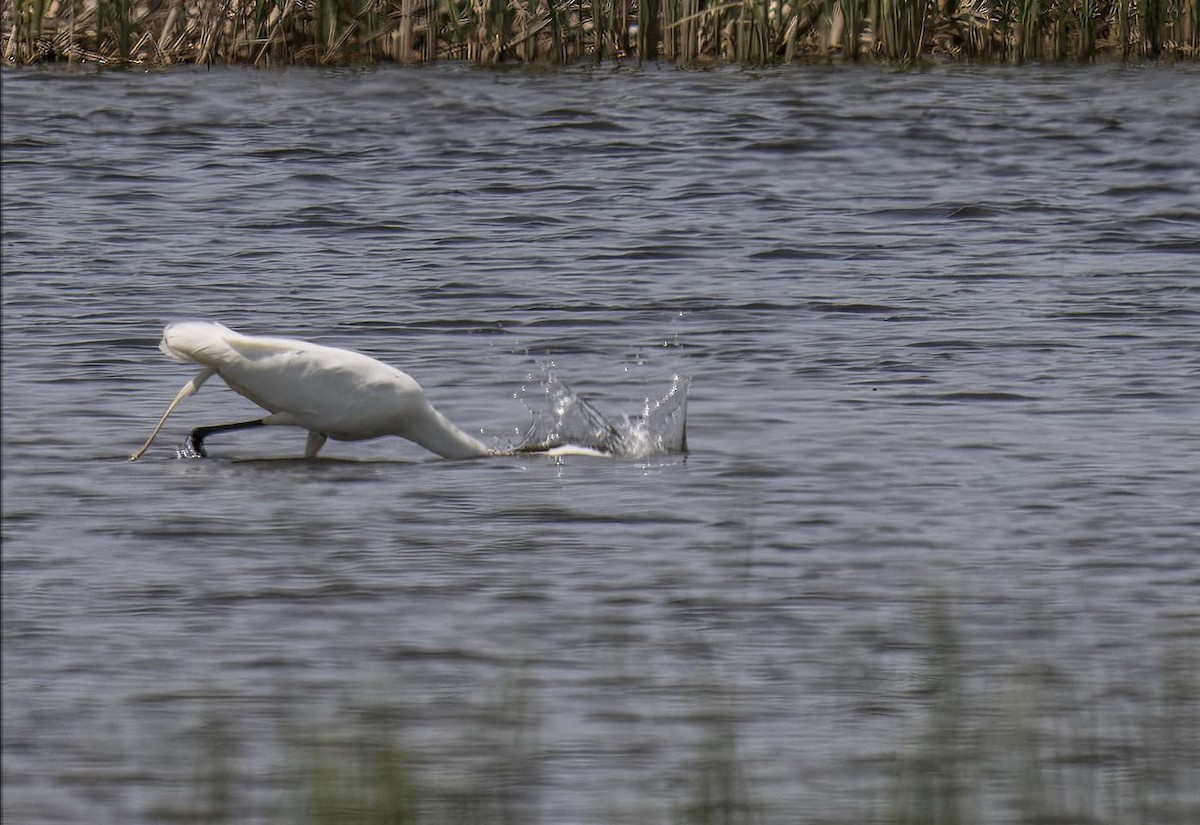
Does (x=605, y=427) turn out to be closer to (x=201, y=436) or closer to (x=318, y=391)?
(x=318, y=391)

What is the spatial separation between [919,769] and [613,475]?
3.32m

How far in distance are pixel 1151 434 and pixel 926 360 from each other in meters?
1.65

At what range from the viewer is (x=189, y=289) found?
1057cm

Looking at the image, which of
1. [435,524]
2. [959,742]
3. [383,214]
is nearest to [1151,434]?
[435,524]

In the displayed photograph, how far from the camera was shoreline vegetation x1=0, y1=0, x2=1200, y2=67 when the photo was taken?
56.7ft

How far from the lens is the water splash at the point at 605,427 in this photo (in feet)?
24.1

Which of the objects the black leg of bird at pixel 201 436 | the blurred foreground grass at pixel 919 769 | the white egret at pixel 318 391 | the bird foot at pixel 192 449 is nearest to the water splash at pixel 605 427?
the white egret at pixel 318 391

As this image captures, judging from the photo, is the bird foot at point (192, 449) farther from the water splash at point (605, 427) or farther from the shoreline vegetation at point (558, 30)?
the shoreline vegetation at point (558, 30)

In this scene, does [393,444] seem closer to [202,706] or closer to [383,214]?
[202,706]

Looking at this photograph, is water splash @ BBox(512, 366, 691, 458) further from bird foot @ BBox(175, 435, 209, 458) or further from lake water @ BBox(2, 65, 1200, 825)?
bird foot @ BBox(175, 435, 209, 458)

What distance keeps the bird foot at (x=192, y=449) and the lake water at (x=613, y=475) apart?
0.13 m

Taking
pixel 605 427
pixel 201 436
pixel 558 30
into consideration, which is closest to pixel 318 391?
pixel 201 436

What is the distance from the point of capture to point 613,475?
6.93 m

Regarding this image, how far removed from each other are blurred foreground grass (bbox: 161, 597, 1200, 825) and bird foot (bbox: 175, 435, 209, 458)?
323cm
